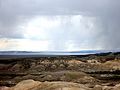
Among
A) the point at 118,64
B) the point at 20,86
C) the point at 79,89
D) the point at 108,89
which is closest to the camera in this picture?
the point at 79,89

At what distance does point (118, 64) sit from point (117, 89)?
67521 millimetres

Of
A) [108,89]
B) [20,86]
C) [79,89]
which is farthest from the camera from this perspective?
[20,86]

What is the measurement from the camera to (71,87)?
37938mm

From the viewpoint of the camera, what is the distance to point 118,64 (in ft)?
345

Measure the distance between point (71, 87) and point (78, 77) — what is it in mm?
24875

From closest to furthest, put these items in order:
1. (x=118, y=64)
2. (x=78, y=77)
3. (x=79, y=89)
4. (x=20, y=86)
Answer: (x=79, y=89)
(x=20, y=86)
(x=78, y=77)
(x=118, y=64)

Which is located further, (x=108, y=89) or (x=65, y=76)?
(x=65, y=76)

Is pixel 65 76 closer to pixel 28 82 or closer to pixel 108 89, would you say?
pixel 28 82

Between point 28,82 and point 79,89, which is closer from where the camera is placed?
point 79,89

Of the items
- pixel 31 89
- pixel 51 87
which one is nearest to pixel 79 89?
pixel 51 87

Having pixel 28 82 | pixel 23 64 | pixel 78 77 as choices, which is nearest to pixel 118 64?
pixel 23 64

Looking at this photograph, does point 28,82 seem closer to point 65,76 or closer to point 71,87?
point 71,87

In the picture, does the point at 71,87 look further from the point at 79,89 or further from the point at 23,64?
the point at 23,64

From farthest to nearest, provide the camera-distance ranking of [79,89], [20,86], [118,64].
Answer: [118,64], [20,86], [79,89]
